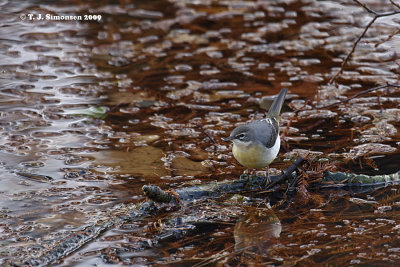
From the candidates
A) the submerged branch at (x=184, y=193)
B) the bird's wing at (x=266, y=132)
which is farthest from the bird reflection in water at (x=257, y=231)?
the bird's wing at (x=266, y=132)

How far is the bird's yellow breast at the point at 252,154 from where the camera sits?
5.87 m

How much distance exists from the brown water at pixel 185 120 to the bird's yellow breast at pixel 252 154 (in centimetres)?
52

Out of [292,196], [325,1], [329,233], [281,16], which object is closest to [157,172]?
[292,196]

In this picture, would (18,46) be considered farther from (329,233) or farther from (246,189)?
(329,233)

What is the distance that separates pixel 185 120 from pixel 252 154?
8.49ft

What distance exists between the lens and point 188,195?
580 cm

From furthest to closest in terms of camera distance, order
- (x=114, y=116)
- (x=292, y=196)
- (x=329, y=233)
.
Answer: (x=114, y=116) → (x=292, y=196) → (x=329, y=233)

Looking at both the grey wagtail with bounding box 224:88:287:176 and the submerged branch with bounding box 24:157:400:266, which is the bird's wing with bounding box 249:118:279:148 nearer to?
the grey wagtail with bounding box 224:88:287:176

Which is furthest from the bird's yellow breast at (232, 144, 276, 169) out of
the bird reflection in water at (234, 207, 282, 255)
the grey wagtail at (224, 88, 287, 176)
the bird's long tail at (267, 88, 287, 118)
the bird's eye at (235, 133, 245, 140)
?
the bird's long tail at (267, 88, 287, 118)

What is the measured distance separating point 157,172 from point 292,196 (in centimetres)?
175

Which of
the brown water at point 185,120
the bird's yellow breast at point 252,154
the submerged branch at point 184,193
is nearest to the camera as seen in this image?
the submerged branch at point 184,193

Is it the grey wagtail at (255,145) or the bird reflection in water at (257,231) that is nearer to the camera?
the bird reflection in water at (257,231)

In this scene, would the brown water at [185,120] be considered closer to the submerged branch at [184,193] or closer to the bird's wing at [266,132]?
the submerged branch at [184,193]

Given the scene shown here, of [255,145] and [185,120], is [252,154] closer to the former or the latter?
[255,145]
